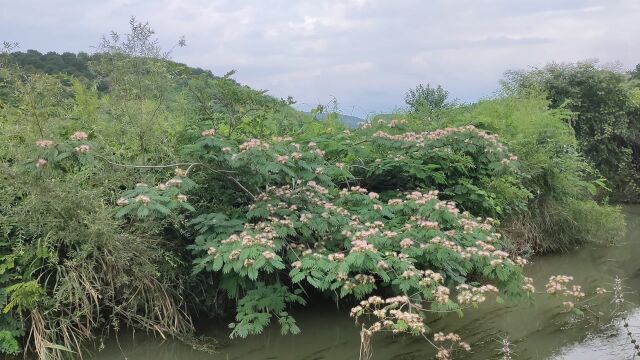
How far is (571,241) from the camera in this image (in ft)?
33.6

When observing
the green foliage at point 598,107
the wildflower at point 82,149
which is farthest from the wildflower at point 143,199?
the green foliage at point 598,107

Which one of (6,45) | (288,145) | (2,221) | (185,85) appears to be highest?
(6,45)

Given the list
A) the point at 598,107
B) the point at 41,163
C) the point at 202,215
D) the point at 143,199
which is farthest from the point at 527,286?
the point at 598,107

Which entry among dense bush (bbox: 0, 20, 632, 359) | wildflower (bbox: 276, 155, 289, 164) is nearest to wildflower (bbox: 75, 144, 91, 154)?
dense bush (bbox: 0, 20, 632, 359)

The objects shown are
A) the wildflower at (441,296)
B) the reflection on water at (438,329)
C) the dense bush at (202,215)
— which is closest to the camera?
the wildflower at (441,296)

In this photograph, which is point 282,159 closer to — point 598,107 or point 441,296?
point 441,296

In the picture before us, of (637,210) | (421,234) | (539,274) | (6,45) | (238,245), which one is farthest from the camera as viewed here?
(637,210)

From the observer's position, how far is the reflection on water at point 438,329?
5.50 meters

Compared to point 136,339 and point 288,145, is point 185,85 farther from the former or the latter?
point 136,339

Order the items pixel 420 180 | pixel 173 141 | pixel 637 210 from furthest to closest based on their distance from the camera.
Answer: pixel 637 210, pixel 420 180, pixel 173 141

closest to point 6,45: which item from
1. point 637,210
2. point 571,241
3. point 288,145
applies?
point 288,145

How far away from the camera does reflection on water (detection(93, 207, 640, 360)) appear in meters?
5.50

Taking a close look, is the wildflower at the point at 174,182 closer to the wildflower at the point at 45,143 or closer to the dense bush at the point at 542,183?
the wildflower at the point at 45,143

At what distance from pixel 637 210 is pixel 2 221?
1494cm
